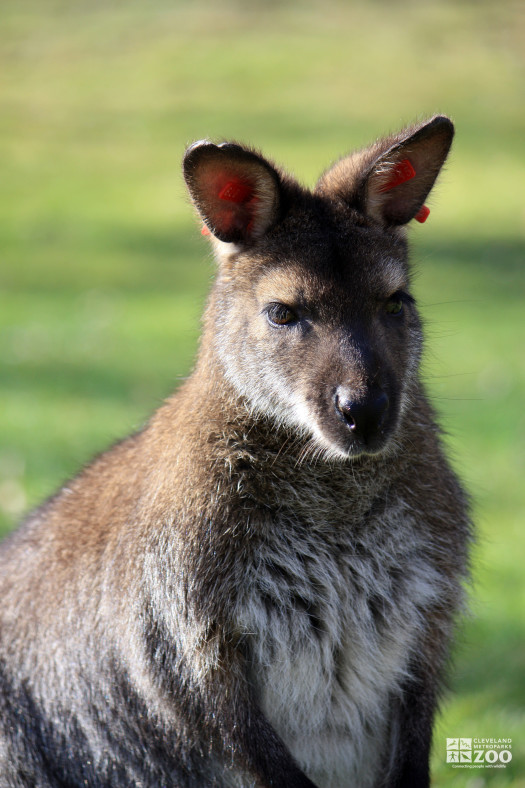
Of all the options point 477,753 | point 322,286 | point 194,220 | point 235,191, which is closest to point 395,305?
point 322,286

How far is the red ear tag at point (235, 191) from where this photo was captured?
11.4 ft

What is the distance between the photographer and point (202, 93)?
22188 mm

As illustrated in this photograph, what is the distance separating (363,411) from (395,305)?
1.53 ft

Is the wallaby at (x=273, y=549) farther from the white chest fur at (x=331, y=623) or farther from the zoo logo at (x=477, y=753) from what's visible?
the zoo logo at (x=477, y=753)

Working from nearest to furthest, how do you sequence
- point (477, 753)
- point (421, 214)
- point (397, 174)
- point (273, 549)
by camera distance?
point (273, 549)
point (397, 174)
point (421, 214)
point (477, 753)

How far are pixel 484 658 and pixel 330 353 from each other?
2832 mm

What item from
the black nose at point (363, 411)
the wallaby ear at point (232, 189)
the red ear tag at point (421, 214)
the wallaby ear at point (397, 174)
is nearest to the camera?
the black nose at point (363, 411)

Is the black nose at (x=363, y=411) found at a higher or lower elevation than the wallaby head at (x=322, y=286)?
lower

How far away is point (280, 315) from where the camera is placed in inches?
134

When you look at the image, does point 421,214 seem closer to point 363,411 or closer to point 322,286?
point 322,286

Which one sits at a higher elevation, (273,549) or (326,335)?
Result: (326,335)

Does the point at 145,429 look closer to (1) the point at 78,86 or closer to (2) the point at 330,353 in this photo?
(2) the point at 330,353

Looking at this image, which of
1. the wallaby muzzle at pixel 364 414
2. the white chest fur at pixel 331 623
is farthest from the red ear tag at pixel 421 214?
the white chest fur at pixel 331 623

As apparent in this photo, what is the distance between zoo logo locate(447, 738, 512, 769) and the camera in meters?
4.50
